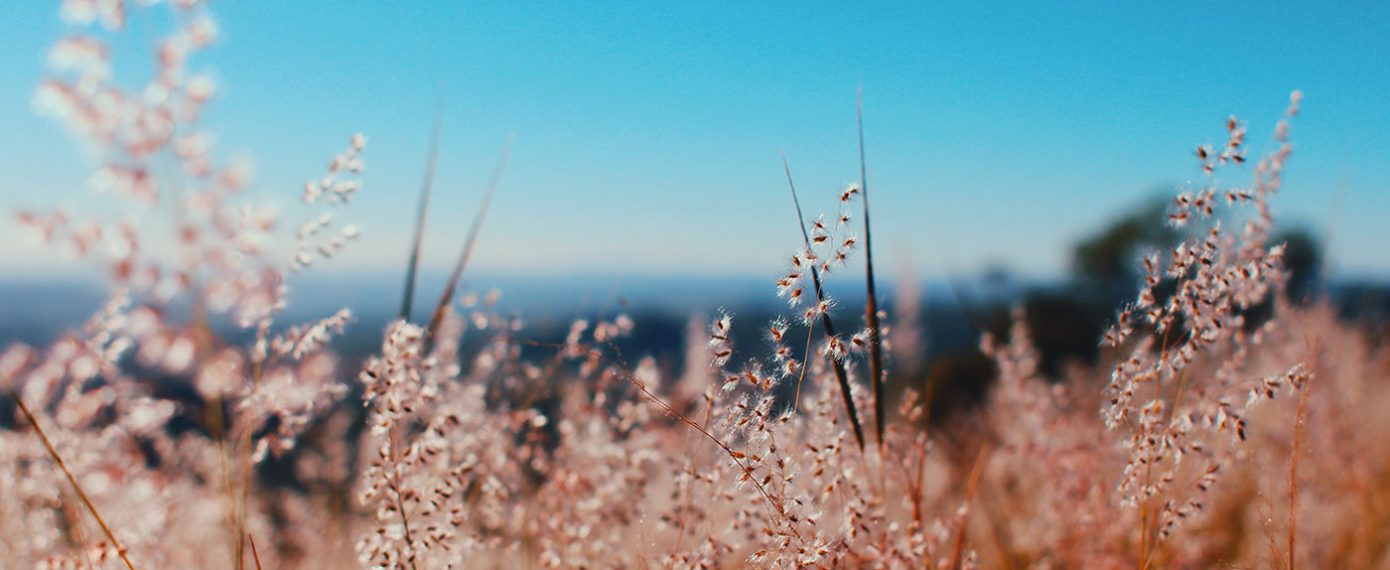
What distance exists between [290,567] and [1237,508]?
585cm

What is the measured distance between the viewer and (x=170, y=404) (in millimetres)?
1670

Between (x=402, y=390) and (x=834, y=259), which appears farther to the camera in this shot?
(x=402, y=390)

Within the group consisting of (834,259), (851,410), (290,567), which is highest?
(834,259)

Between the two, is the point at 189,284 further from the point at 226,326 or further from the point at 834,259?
the point at 834,259

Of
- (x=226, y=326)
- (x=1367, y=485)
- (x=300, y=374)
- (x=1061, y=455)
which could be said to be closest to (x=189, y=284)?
(x=226, y=326)

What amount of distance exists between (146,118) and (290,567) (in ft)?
15.2

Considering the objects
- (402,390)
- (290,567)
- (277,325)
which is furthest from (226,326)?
(290,567)

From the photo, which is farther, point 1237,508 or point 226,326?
point 1237,508

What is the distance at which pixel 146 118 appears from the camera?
1230 millimetres

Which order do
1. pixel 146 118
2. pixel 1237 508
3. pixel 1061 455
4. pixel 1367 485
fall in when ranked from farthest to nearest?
pixel 1237 508 < pixel 1367 485 < pixel 1061 455 < pixel 146 118

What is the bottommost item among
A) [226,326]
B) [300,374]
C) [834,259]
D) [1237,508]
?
[1237,508]

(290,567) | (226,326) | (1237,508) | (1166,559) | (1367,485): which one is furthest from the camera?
(290,567)

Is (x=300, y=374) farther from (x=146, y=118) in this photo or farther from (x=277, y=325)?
(x=146, y=118)

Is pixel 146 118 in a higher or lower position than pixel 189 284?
higher
